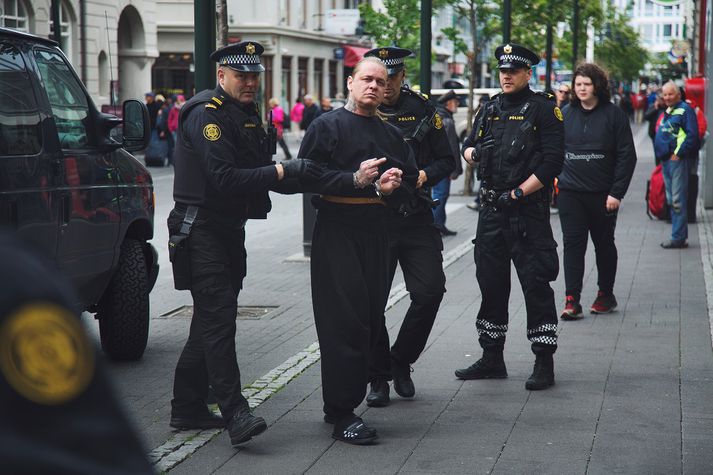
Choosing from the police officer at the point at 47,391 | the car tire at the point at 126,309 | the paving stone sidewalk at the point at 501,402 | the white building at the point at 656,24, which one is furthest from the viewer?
the white building at the point at 656,24

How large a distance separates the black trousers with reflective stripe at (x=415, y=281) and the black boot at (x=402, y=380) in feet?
0.30

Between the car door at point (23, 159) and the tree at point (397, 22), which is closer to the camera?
the car door at point (23, 159)

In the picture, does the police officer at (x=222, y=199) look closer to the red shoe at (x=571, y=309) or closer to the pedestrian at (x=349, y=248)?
the pedestrian at (x=349, y=248)

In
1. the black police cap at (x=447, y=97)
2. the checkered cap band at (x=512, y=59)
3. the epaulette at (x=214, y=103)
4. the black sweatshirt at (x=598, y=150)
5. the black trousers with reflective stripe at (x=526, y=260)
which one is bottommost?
the black trousers with reflective stripe at (x=526, y=260)

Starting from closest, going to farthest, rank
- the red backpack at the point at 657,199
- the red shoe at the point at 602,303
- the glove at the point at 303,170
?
the glove at the point at 303,170, the red shoe at the point at 602,303, the red backpack at the point at 657,199

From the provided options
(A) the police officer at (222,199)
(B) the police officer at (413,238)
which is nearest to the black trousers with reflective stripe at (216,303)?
(A) the police officer at (222,199)

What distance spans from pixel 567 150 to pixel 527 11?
52.4ft

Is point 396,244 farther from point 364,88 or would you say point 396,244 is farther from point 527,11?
point 527,11

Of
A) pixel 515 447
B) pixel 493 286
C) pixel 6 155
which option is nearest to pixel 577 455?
pixel 515 447

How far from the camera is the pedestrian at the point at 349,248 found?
211 inches

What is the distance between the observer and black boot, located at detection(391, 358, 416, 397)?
20.5 feet

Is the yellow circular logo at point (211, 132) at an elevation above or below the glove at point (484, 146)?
above

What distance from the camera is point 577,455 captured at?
5105mm

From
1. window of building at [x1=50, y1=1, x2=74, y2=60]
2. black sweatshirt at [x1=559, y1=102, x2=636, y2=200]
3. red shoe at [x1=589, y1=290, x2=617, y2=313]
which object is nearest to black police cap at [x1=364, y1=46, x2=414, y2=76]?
black sweatshirt at [x1=559, y1=102, x2=636, y2=200]
